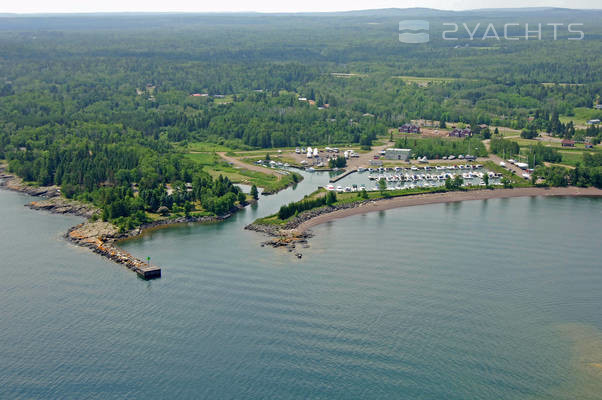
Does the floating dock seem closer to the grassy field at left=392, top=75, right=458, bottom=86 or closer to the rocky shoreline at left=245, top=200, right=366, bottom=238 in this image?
the rocky shoreline at left=245, top=200, right=366, bottom=238

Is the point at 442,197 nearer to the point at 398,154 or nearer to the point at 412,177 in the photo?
the point at 412,177

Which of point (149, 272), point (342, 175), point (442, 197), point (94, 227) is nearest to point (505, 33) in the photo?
point (342, 175)

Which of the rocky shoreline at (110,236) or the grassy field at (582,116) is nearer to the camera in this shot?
the rocky shoreline at (110,236)

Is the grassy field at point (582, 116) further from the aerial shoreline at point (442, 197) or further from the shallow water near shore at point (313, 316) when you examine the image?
the shallow water near shore at point (313, 316)

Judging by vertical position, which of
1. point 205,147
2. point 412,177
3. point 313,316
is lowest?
point 313,316

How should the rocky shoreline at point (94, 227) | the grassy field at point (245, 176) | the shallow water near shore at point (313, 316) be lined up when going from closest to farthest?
the shallow water near shore at point (313, 316)
the rocky shoreline at point (94, 227)
the grassy field at point (245, 176)

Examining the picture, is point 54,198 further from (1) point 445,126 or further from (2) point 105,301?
(1) point 445,126

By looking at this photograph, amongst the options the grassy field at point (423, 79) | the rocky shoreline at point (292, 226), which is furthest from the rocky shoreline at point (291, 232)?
the grassy field at point (423, 79)
